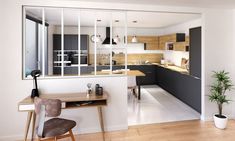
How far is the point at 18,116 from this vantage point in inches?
125

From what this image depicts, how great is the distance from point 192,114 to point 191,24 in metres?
3.06

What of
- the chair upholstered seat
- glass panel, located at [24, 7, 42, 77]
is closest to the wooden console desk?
the chair upholstered seat

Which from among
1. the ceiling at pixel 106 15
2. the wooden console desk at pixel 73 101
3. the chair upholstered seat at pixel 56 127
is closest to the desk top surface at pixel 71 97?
the wooden console desk at pixel 73 101

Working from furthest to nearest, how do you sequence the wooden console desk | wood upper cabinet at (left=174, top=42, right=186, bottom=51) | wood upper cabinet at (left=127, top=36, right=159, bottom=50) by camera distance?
wood upper cabinet at (left=127, top=36, right=159, bottom=50), wood upper cabinet at (left=174, top=42, right=186, bottom=51), the wooden console desk

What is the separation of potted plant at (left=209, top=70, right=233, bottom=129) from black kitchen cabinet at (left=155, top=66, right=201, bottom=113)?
46cm

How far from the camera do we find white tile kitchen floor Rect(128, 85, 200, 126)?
4.18 m

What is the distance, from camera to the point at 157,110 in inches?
188

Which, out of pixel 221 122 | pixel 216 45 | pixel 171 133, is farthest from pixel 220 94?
pixel 171 133

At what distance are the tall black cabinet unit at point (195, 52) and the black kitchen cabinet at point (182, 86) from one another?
18 cm

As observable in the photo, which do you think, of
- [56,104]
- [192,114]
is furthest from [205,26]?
[56,104]

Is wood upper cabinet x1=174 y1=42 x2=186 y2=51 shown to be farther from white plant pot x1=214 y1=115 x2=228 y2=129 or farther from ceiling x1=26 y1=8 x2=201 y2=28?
white plant pot x1=214 y1=115 x2=228 y2=129

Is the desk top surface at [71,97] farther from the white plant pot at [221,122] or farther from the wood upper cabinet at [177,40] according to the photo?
the wood upper cabinet at [177,40]

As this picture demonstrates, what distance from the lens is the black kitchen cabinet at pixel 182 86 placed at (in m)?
4.37

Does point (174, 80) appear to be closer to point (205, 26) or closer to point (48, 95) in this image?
point (205, 26)
